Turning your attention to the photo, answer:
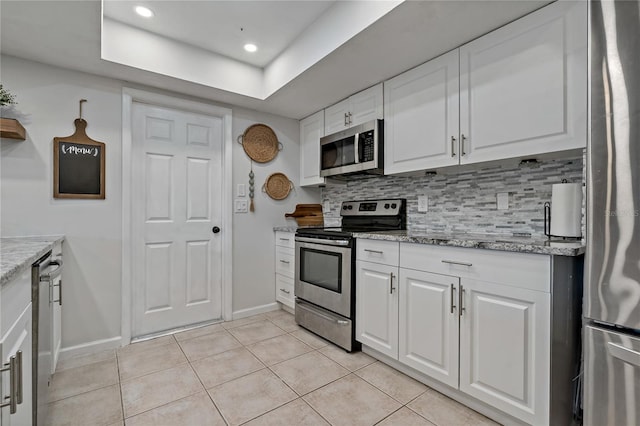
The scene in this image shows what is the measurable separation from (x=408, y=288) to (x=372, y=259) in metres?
0.33

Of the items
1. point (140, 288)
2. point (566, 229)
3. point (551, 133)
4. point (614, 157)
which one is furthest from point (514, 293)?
point (140, 288)

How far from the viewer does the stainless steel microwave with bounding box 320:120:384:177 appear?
96.0 inches

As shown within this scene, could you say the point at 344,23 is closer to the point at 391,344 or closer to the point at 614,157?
the point at 614,157

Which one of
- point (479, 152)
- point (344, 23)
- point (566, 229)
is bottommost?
point (566, 229)

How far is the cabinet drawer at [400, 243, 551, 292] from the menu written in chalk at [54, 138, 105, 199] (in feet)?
7.64

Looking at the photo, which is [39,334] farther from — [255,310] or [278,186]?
[278,186]

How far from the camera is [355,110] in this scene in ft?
8.88

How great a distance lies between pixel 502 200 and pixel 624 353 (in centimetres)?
109

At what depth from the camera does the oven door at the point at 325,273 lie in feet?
7.57

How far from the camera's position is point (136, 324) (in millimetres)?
2592

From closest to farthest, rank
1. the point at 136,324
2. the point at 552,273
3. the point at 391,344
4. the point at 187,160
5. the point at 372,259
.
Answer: the point at 552,273, the point at 391,344, the point at 372,259, the point at 136,324, the point at 187,160

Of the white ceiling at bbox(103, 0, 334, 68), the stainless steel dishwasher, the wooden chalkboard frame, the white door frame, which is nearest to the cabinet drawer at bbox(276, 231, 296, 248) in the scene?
the white door frame

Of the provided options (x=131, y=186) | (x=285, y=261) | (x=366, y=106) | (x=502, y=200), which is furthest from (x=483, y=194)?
(x=131, y=186)

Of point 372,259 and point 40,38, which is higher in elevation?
point 40,38
